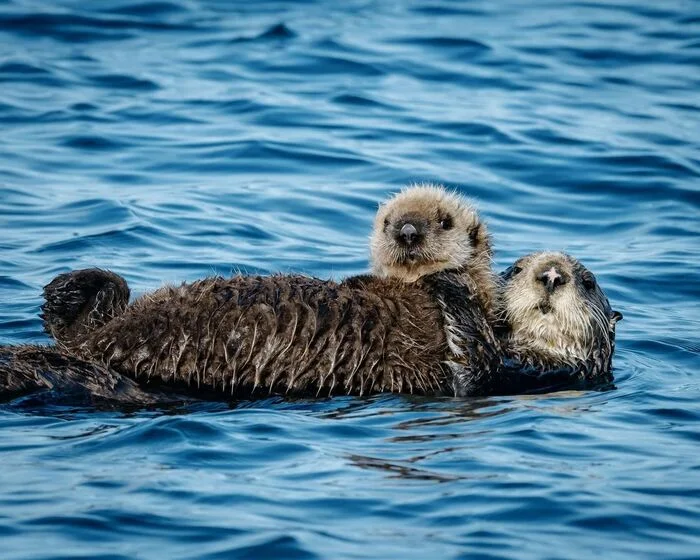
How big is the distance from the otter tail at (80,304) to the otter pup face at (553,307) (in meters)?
2.28

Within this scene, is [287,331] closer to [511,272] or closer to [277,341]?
[277,341]

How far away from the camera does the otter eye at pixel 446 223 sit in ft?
22.1

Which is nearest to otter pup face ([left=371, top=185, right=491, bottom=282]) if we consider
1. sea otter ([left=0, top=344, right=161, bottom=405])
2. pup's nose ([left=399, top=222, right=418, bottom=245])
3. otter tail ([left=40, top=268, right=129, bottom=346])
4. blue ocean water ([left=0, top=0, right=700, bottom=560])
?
pup's nose ([left=399, top=222, right=418, bottom=245])

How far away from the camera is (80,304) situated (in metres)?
6.11

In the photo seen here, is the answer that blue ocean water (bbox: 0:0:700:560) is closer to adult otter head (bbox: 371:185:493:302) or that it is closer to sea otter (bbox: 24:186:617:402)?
sea otter (bbox: 24:186:617:402)

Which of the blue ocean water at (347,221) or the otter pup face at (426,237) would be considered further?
the otter pup face at (426,237)

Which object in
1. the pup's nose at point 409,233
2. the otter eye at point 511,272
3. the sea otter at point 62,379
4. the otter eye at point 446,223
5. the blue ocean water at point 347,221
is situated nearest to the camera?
the blue ocean water at point 347,221

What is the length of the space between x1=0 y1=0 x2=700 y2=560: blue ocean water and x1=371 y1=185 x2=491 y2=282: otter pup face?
0.87 meters

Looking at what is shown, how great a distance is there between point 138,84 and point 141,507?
9936mm

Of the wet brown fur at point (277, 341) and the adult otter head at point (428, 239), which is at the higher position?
the adult otter head at point (428, 239)

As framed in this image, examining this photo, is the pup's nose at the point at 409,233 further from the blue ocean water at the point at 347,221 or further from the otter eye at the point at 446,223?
the blue ocean water at the point at 347,221

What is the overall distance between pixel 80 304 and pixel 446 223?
6.76 feet

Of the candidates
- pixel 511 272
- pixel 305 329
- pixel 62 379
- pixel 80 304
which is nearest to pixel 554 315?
pixel 511 272

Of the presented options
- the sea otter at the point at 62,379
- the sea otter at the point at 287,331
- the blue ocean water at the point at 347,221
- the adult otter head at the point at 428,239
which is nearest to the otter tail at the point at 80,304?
the sea otter at the point at 287,331
